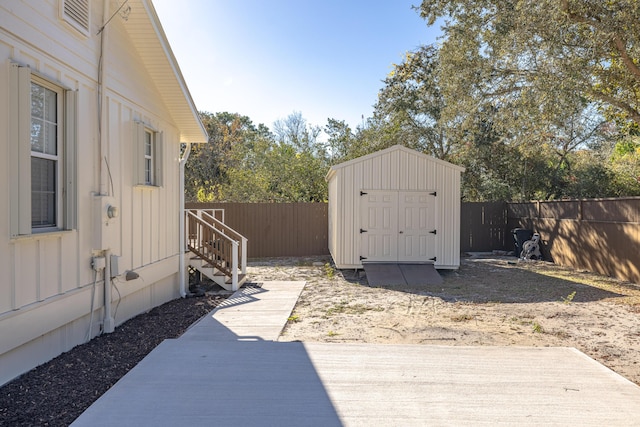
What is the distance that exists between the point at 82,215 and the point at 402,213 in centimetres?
729

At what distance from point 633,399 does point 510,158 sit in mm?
15150

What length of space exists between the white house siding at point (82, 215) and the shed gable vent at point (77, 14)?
0.10 m

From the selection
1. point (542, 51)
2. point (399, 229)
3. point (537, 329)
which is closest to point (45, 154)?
point (537, 329)

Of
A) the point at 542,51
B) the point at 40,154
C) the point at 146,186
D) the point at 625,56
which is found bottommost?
the point at 146,186

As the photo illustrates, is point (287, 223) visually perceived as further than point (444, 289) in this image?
Yes

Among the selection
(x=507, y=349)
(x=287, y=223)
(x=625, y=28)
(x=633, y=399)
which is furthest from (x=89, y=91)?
(x=287, y=223)

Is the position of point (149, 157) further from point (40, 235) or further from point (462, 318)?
point (462, 318)

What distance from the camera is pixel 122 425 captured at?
291 cm

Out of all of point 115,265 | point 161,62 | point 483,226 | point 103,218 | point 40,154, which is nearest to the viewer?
point 40,154

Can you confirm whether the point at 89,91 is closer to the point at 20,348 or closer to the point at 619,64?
the point at 20,348

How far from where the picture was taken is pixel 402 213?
410 inches

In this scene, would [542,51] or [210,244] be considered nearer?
[210,244]

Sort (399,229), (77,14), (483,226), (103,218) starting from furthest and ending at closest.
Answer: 1. (483,226)
2. (399,229)
3. (103,218)
4. (77,14)

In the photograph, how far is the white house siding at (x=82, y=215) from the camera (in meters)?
3.57
